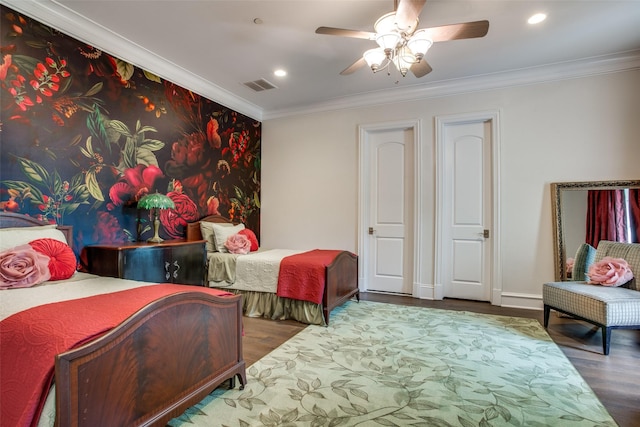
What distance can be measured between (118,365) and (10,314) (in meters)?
0.70

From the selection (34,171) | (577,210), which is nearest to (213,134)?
(34,171)

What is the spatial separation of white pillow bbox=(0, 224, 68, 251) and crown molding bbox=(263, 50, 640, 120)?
3.57 metres

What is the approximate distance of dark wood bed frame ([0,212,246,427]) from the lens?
117 centimetres

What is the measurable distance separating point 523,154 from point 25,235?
16.2ft

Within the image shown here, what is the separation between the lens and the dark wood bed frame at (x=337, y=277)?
3.21 meters

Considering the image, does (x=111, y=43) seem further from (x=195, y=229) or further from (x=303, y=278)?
(x=303, y=278)

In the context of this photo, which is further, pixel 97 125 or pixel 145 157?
pixel 145 157

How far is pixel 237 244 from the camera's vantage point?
386 cm

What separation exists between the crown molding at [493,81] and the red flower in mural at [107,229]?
3.07 m

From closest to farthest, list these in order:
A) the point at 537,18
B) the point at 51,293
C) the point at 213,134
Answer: the point at 51,293, the point at 537,18, the point at 213,134

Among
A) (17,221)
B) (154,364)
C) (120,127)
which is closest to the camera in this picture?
(154,364)

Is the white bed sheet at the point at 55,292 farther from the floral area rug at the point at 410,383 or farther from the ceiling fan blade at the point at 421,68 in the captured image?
the ceiling fan blade at the point at 421,68

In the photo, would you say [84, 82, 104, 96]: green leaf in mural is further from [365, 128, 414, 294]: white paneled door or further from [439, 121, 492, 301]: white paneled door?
[439, 121, 492, 301]: white paneled door

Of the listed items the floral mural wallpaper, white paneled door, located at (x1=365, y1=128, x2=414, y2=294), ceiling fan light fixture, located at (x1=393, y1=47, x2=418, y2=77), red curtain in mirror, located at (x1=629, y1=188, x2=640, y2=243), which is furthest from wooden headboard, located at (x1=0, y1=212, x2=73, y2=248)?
red curtain in mirror, located at (x1=629, y1=188, x2=640, y2=243)
